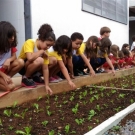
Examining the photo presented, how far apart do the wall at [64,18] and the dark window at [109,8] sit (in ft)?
0.65

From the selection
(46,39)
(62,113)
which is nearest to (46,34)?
(46,39)

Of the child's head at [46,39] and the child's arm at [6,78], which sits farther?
the child's head at [46,39]

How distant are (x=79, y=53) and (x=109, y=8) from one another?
5.71m

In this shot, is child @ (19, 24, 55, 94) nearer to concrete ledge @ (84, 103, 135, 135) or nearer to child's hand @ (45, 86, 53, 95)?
child's hand @ (45, 86, 53, 95)

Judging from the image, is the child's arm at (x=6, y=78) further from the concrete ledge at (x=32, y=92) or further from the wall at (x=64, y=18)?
the wall at (x=64, y=18)

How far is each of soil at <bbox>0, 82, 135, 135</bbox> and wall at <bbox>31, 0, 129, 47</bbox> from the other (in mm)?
2733

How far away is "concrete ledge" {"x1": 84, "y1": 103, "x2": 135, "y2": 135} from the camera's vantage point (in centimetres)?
252

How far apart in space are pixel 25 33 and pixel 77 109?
3251mm

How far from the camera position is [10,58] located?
3602mm

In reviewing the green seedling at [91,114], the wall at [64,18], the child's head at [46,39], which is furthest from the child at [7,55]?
the wall at [64,18]

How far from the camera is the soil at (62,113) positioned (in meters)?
2.59

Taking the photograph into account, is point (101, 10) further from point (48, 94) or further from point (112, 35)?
point (48, 94)

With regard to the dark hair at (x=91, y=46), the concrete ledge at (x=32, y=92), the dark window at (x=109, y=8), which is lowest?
the concrete ledge at (x=32, y=92)

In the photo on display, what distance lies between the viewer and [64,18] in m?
7.40
